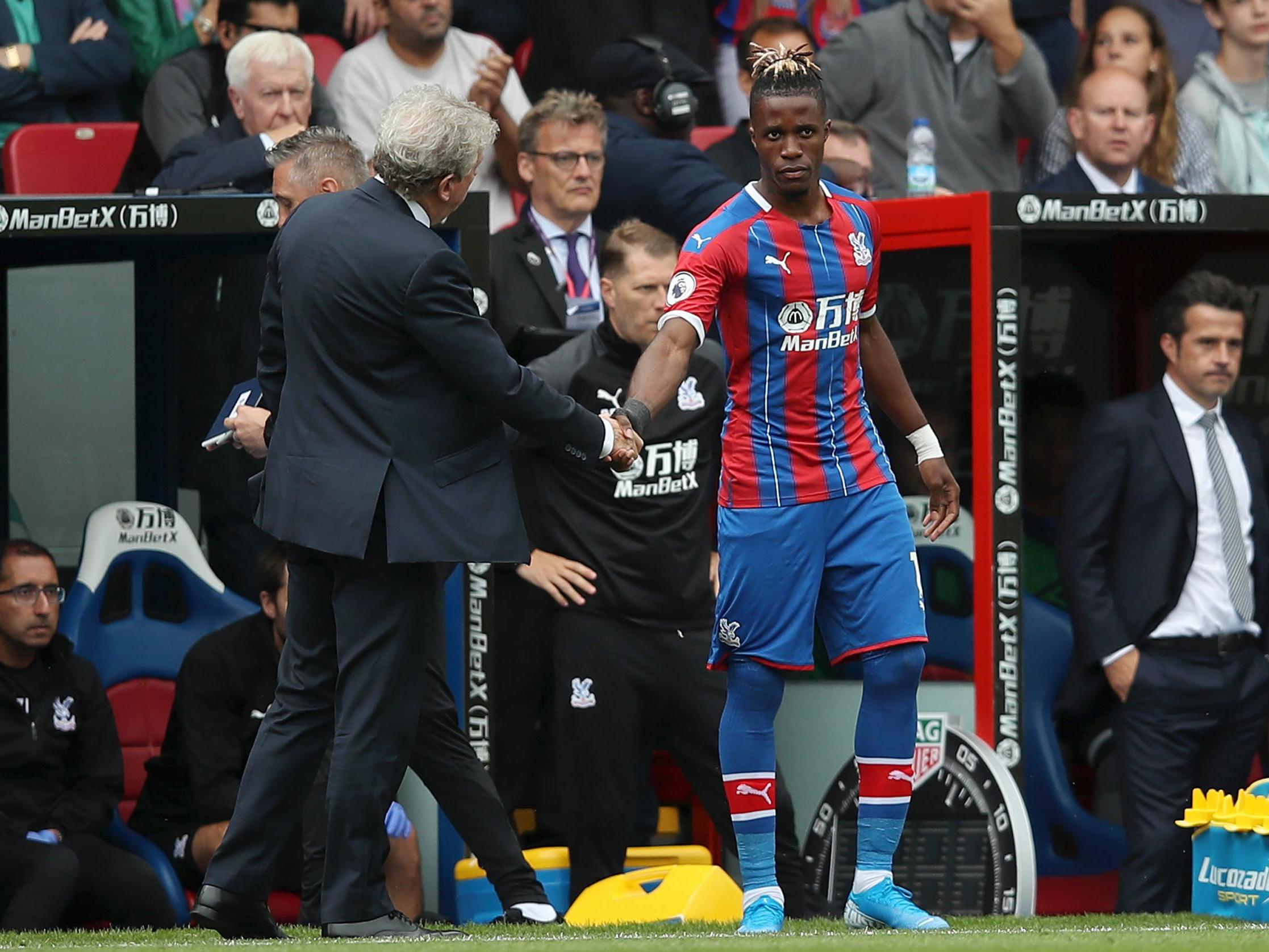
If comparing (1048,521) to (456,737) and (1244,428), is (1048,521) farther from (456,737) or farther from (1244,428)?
(456,737)

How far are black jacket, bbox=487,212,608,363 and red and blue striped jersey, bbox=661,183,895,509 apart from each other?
202 cm

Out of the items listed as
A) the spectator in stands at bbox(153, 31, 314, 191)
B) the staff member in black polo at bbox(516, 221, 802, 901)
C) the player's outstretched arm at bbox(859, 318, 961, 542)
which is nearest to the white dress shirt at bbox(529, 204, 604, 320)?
the staff member in black polo at bbox(516, 221, 802, 901)

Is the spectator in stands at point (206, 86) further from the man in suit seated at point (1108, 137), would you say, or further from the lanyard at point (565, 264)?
the man in suit seated at point (1108, 137)

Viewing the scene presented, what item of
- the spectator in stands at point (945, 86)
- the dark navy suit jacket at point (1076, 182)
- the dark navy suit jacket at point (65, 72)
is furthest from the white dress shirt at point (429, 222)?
the dark navy suit jacket at point (1076, 182)

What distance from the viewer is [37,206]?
6.77 m

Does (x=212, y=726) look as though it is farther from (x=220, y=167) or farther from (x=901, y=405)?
(x=901, y=405)

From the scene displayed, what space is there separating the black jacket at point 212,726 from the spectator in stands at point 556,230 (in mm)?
1405

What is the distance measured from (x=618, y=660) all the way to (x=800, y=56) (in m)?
2.31

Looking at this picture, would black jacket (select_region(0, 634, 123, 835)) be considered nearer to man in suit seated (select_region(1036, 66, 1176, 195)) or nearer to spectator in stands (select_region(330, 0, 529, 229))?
spectator in stands (select_region(330, 0, 529, 229))

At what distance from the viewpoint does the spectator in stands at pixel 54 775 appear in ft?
22.0

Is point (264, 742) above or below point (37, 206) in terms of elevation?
below

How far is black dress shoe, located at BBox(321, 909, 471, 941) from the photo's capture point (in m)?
5.08

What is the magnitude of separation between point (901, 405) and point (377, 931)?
5.99 ft

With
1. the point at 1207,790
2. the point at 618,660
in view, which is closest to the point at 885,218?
the point at 618,660
